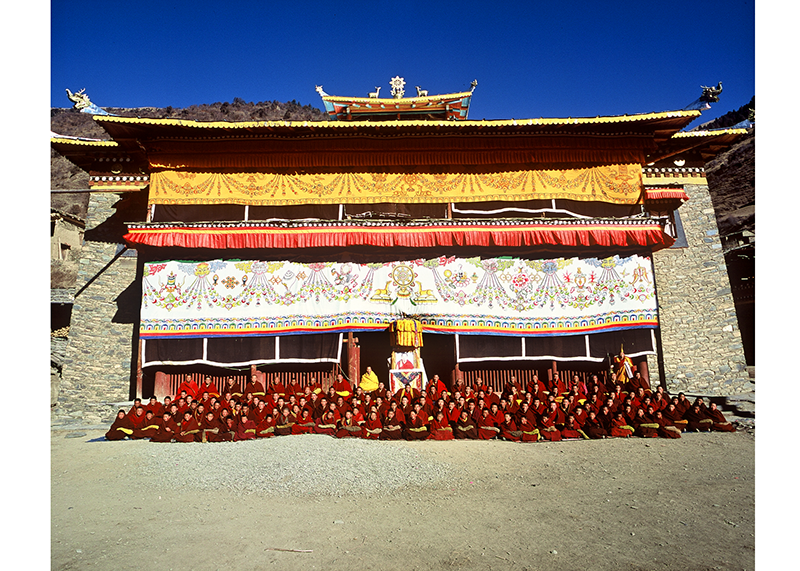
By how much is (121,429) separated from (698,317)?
9.21 m

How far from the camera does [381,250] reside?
7.14 metres

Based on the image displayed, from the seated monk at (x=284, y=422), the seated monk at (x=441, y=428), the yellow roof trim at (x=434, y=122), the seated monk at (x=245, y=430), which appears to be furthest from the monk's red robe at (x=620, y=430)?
the yellow roof trim at (x=434, y=122)

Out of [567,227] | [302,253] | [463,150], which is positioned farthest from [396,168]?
[567,227]

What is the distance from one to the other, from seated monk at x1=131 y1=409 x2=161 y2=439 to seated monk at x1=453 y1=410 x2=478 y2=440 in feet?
11.7

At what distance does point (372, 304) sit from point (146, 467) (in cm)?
351

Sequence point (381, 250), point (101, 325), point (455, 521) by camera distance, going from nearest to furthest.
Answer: point (455, 521)
point (381, 250)
point (101, 325)

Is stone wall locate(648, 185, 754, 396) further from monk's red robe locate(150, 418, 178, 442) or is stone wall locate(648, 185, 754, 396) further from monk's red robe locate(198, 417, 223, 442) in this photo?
monk's red robe locate(150, 418, 178, 442)

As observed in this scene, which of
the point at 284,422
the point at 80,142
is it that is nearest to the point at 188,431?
the point at 284,422

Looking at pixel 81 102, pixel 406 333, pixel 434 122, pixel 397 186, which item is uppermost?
pixel 81 102

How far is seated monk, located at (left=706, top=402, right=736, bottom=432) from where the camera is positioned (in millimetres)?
5594

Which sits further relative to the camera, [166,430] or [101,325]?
[101,325]

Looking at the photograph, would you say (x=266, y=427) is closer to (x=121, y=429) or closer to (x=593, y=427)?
(x=121, y=429)

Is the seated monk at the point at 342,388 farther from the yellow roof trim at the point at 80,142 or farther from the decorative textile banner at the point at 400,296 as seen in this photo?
the yellow roof trim at the point at 80,142

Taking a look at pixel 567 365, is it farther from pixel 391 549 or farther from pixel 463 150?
pixel 391 549
